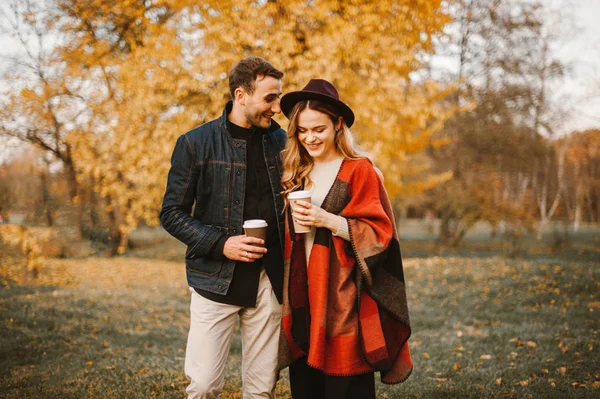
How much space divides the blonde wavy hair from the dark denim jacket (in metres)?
0.13

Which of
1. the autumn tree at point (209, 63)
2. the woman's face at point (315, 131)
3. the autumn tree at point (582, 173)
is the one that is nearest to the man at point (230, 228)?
the woman's face at point (315, 131)

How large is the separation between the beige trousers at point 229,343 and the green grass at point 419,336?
161 cm

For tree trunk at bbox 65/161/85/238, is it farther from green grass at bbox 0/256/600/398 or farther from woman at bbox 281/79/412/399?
woman at bbox 281/79/412/399

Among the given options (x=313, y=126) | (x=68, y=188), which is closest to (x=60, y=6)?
(x=68, y=188)

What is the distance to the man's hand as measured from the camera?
2281 mm

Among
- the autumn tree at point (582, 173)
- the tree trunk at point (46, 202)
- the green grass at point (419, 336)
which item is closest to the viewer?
the green grass at point (419, 336)

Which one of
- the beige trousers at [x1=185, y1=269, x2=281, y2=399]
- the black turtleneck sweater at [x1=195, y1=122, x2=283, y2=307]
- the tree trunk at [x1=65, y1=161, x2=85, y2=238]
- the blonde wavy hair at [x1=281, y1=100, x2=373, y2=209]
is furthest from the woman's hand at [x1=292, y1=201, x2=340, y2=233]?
the tree trunk at [x1=65, y1=161, x2=85, y2=238]

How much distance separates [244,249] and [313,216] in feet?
1.34

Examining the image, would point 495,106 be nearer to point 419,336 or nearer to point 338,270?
point 419,336

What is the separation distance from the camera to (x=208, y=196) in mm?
2551

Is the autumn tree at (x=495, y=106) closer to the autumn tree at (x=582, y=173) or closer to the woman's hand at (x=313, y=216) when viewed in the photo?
the autumn tree at (x=582, y=173)

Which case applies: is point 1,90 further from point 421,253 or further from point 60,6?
point 421,253

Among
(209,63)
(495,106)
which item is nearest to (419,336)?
(209,63)

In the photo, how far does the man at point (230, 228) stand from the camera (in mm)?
2438
